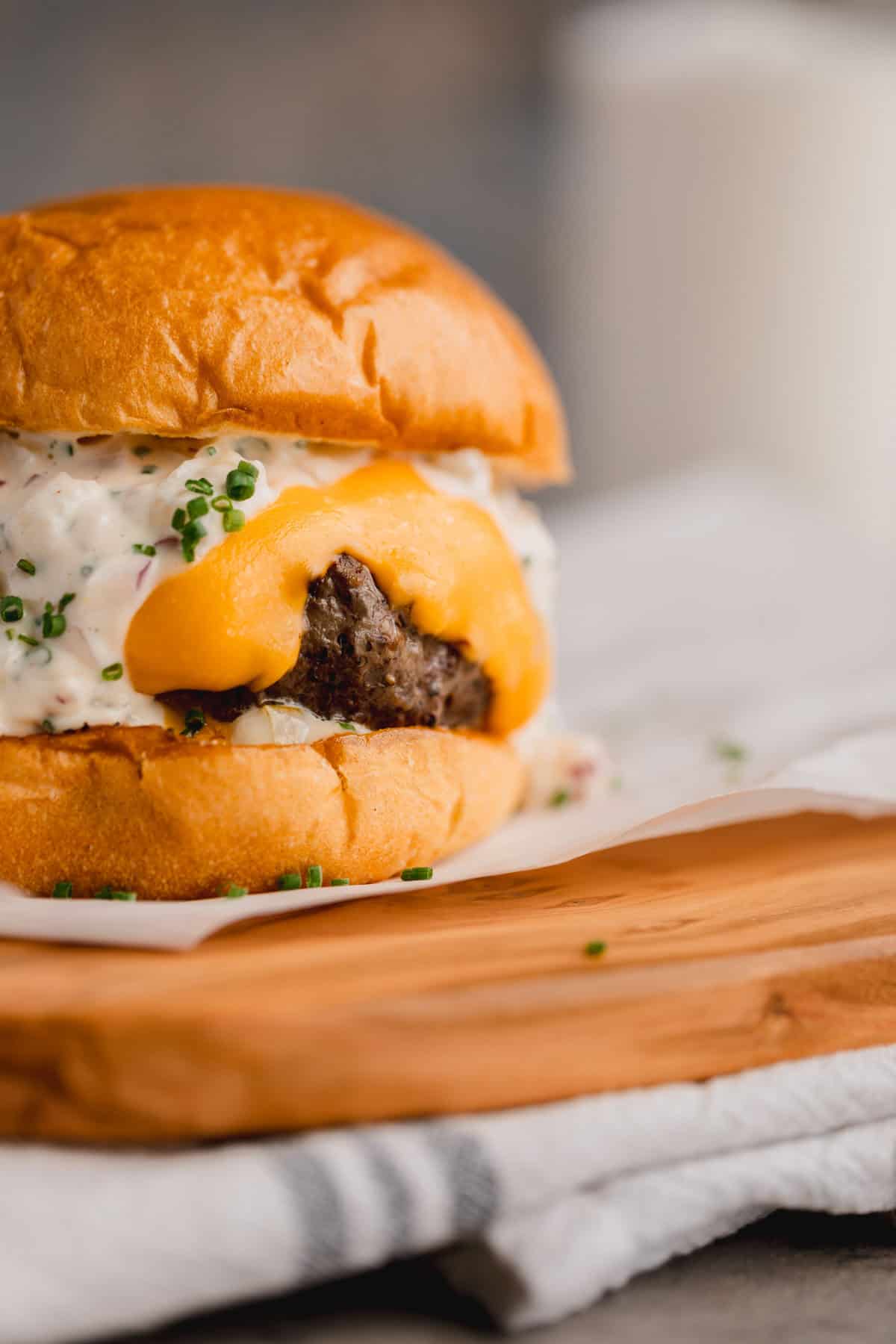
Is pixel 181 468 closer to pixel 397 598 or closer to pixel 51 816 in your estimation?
pixel 397 598

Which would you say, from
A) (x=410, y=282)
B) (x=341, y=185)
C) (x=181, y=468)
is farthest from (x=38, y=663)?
(x=341, y=185)

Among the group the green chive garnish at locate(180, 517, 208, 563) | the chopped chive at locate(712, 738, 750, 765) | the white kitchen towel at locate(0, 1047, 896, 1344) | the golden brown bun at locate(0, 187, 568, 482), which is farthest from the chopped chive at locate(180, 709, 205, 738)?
the chopped chive at locate(712, 738, 750, 765)

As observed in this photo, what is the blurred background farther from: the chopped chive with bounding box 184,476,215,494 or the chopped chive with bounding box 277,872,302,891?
the chopped chive with bounding box 277,872,302,891

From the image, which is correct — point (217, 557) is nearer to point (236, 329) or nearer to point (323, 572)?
point (323, 572)

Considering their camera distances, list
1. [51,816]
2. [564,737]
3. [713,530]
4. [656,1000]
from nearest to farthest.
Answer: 1. [656,1000]
2. [51,816]
3. [564,737]
4. [713,530]

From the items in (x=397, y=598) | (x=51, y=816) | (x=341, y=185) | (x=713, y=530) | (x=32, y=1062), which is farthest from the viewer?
(x=341, y=185)

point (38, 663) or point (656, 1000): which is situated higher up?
point (38, 663)

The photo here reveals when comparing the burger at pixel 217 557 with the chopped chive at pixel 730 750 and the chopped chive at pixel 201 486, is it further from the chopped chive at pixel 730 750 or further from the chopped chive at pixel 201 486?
the chopped chive at pixel 730 750
